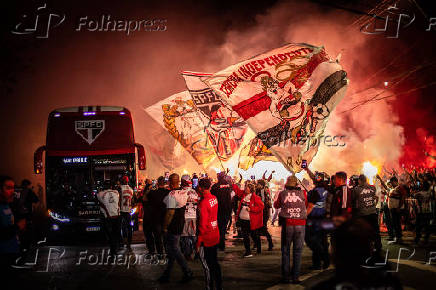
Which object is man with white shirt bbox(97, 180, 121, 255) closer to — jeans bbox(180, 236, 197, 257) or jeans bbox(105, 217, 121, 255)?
jeans bbox(105, 217, 121, 255)

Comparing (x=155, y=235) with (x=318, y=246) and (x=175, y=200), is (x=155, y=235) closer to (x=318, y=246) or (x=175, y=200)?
(x=175, y=200)

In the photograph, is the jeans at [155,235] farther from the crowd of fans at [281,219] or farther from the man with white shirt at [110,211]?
the man with white shirt at [110,211]

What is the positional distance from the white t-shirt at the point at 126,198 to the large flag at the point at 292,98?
14.3ft

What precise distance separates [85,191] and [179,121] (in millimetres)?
9402

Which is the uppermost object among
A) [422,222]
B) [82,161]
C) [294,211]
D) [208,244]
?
[82,161]

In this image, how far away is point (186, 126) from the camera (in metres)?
20.7

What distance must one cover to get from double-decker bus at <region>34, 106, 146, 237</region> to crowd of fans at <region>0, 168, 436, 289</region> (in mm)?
935

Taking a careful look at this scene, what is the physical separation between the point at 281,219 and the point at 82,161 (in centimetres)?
703

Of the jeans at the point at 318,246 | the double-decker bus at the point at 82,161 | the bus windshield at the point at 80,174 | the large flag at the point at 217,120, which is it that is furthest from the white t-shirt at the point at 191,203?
the large flag at the point at 217,120

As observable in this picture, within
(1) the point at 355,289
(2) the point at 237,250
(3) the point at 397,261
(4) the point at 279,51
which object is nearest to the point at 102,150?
(2) the point at 237,250

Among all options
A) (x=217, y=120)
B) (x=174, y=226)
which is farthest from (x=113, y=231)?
(x=217, y=120)

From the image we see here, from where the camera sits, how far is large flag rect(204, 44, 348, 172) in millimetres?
12586

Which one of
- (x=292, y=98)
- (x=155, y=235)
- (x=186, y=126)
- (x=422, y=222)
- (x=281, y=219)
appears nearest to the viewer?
(x=281, y=219)

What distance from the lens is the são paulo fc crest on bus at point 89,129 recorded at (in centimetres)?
1215
